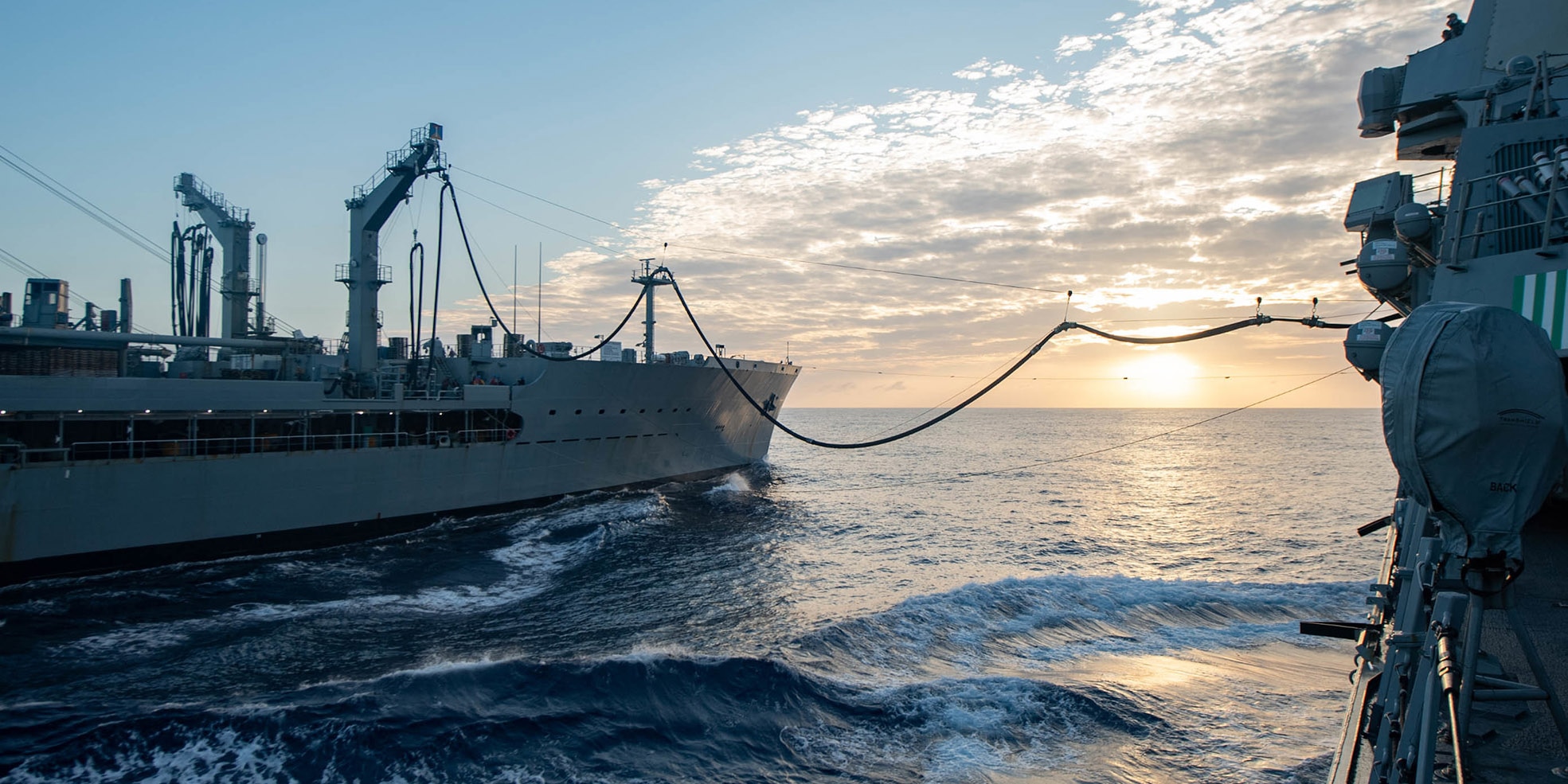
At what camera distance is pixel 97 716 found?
1059 centimetres

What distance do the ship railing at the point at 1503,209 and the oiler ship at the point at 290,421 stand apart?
20.3 meters

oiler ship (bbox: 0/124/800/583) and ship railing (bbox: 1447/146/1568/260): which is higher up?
ship railing (bbox: 1447/146/1568/260)

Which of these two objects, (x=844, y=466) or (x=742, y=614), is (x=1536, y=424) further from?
(x=844, y=466)

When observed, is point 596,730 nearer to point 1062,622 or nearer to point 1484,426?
point 1484,426

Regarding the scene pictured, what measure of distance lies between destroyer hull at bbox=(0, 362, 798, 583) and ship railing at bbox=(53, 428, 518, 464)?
0.14 meters

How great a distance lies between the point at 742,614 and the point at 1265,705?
9.44m

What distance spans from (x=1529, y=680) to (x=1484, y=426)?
3.51m

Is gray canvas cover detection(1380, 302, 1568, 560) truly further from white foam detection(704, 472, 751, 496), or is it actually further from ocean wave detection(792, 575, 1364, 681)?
white foam detection(704, 472, 751, 496)

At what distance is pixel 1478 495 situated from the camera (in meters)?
3.93

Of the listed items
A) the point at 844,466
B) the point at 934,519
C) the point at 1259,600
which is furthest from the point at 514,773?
the point at 844,466

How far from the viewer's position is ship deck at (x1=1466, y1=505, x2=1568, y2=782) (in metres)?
4.66

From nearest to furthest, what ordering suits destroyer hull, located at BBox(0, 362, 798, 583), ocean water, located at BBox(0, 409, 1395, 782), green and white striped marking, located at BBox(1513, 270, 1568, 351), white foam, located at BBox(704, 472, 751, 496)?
green and white striped marking, located at BBox(1513, 270, 1568, 351), ocean water, located at BBox(0, 409, 1395, 782), destroyer hull, located at BBox(0, 362, 798, 583), white foam, located at BBox(704, 472, 751, 496)

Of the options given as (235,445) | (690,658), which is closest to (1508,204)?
(690,658)

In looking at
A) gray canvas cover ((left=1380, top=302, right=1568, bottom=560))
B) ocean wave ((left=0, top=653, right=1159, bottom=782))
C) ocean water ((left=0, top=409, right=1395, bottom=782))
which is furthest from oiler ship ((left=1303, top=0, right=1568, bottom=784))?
ocean wave ((left=0, top=653, right=1159, bottom=782))
